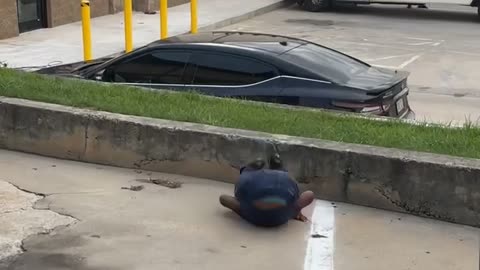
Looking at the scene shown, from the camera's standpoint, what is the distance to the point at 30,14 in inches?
711

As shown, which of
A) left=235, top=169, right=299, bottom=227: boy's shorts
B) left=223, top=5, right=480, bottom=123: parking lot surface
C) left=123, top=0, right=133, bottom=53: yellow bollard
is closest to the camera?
left=235, top=169, right=299, bottom=227: boy's shorts

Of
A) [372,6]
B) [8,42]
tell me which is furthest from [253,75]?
[372,6]

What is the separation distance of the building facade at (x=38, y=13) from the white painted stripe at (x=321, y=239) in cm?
1207

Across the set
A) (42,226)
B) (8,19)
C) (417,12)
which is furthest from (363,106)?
(417,12)

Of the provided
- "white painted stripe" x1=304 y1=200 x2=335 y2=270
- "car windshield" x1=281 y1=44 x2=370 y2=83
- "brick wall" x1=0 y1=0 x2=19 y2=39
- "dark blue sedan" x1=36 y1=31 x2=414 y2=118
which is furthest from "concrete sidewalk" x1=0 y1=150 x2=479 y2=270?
"brick wall" x1=0 y1=0 x2=19 y2=39

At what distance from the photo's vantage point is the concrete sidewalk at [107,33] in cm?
1509

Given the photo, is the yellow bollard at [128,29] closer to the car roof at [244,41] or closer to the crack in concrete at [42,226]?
the car roof at [244,41]

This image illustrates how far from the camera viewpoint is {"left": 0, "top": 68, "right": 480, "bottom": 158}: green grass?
21.4ft

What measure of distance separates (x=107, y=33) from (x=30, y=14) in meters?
1.82

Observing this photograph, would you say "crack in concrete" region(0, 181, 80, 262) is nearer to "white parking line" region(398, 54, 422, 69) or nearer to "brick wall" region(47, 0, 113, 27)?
"white parking line" region(398, 54, 422, 69)

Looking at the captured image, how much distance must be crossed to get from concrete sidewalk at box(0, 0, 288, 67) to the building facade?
196mm

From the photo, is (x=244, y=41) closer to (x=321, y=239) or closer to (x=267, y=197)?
(x=267, y=197)

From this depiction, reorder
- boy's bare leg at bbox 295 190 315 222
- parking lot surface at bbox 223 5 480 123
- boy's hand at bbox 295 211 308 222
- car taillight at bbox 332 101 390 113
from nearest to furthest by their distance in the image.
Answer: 1. boy's bare leg at bbox 295 190 315 222
2. boy's hand at bbox 295 211 308 222
3. car taillight at bbox 332 101 390 113
4. parking lot surface at bbox 223 5 480 123

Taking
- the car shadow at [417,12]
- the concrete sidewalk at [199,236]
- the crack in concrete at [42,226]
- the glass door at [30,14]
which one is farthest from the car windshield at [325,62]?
the car shadow at [417,12]
